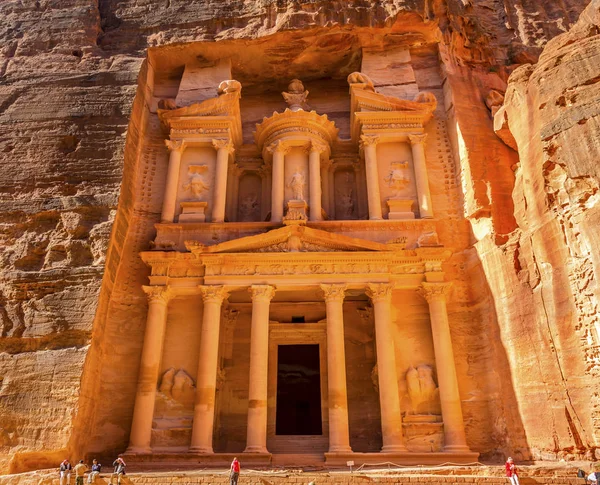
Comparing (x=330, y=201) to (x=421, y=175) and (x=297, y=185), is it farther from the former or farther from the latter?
(x=421, y=175)

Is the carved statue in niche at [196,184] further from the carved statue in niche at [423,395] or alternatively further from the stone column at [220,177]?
the carved statue in niche at [423,395]

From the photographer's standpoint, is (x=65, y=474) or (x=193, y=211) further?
(x=193, y=211)

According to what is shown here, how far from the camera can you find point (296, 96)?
17047 millimetres

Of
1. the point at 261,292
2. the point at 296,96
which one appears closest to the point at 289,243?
the point at 261,292

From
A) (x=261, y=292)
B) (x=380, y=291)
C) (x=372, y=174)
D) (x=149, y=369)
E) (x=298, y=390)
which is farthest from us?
(x=372, y=174)

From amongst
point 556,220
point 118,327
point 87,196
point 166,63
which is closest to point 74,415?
point 118,327

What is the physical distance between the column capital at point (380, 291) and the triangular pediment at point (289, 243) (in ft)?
3.23

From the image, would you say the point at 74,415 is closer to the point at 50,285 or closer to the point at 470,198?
the point at 50,285

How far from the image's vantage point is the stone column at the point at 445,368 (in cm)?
1178

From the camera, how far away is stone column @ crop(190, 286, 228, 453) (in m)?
12.1

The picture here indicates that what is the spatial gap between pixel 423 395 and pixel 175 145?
33.6 ft

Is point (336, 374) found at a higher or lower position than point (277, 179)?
lower

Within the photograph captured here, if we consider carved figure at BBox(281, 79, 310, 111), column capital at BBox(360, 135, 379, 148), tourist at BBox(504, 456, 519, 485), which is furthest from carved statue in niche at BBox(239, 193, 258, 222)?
tourist at BBox(504, 456, 519, 485)

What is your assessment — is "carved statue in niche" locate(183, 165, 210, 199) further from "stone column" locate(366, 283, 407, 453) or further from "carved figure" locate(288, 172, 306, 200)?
"stone column" locate(366, 283, 407, 453)
